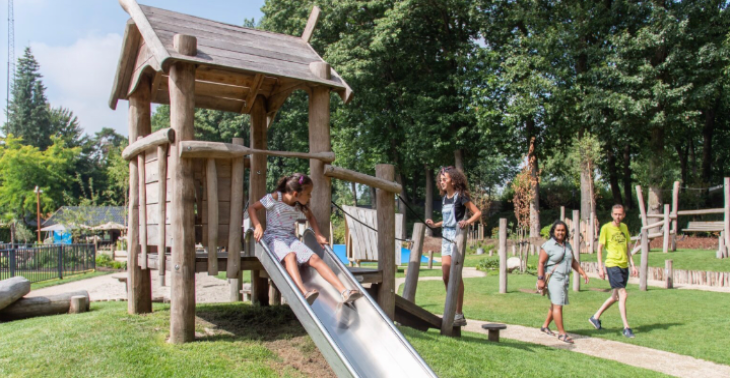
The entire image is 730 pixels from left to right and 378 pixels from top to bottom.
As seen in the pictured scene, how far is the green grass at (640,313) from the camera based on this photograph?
336 inches

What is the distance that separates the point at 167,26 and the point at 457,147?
25.1 meters

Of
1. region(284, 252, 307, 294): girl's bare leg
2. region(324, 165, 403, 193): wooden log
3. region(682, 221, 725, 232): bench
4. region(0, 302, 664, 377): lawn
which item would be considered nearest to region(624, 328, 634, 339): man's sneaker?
region(0, 302, 664, 377): lawn

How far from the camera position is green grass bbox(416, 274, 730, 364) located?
28.0 ft

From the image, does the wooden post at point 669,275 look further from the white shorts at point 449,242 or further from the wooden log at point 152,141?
the wooden log at point 152,141

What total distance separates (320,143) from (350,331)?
273 cm

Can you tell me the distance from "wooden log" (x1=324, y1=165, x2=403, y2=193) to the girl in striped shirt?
Answer: 41 cm

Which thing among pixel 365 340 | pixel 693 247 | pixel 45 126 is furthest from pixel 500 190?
pixel 45 126

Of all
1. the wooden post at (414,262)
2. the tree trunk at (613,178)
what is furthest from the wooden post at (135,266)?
the tree trunk at (613,178)

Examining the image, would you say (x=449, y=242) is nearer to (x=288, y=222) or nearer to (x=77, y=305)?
(x=288, y=222)

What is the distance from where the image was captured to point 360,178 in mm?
7305

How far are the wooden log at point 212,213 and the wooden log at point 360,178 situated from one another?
1392 mm

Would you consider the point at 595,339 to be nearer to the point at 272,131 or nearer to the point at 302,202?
the point at 302,202

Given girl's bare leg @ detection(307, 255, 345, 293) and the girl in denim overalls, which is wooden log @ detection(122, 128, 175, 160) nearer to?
girl's bare leg @ detection(307, 255, 345, 293)

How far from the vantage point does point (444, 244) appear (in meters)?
8.02
